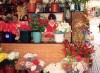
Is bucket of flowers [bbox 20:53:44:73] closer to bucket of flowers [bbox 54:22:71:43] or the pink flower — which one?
the pink flower

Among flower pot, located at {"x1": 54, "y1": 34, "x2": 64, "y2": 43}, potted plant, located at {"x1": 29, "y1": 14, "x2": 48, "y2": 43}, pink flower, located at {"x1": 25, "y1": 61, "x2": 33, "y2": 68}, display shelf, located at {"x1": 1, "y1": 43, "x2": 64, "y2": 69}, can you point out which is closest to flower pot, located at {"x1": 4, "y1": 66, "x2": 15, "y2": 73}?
display shelf, located at {"x1": 1, "y1": 43, "x2": 64, "y2": 69}

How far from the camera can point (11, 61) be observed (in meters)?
4.41

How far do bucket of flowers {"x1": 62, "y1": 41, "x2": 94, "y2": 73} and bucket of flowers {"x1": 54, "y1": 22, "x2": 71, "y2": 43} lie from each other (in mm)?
140

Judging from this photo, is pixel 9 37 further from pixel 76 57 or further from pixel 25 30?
pixel 76 57

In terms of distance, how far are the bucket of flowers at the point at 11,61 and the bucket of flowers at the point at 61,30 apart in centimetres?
73

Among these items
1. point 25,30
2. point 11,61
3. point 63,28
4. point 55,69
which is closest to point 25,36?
point 25,30

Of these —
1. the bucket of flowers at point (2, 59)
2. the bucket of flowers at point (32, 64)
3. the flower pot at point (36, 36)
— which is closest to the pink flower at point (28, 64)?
the bucket of flowers at point (32, 64)

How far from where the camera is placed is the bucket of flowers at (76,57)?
163 inches

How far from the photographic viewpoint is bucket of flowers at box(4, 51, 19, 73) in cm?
435

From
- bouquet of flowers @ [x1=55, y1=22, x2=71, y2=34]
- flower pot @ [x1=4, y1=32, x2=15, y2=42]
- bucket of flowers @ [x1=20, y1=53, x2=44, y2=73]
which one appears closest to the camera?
bucket of flowers @ [x1=20, y1=53, x2=44, y2=73]

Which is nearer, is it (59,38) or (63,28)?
(63,28)

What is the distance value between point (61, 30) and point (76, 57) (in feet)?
1.81

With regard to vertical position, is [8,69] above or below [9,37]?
below

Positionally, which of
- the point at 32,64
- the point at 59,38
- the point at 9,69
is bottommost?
the point at 9,69
